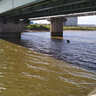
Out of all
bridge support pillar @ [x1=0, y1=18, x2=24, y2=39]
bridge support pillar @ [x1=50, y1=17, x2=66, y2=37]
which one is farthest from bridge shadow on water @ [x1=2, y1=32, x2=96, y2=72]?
bridge support pillar @ [x1=50, y1=17, x2=66, y2=37]

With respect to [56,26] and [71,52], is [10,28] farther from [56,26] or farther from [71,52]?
[71,52]

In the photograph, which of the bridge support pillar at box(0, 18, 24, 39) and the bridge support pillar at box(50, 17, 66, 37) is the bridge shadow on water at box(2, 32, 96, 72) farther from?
the bridge support pillar at box(50, 17, 66, 37)

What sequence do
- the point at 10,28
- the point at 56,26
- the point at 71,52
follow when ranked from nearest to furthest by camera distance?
the point at 71,52 → the point at 10,28 → the point at 56,26

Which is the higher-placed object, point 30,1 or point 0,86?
point 30,1

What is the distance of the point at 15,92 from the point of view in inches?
347

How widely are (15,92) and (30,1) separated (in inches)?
528

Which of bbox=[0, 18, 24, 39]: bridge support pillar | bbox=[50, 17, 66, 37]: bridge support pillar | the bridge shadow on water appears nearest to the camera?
the bridge shadow on water

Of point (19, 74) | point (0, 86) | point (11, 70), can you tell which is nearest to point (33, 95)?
point (0, 86)

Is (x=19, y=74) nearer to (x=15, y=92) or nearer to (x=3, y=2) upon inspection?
(x=15, y=92)

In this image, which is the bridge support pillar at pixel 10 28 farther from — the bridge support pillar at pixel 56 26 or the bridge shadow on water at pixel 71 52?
the bridge shadow on water at pixel 71 52

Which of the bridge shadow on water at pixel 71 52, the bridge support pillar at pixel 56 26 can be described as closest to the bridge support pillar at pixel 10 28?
the bridge support pillar at pixel 56 26

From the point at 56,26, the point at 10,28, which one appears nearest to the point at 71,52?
the point at 10,28

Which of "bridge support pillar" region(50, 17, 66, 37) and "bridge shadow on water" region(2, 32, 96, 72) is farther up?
"bridge support pillar" region(50, 17, 66, 37)

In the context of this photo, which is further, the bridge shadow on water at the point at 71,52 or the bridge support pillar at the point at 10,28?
the bridge support pillar at the point at 10,28
